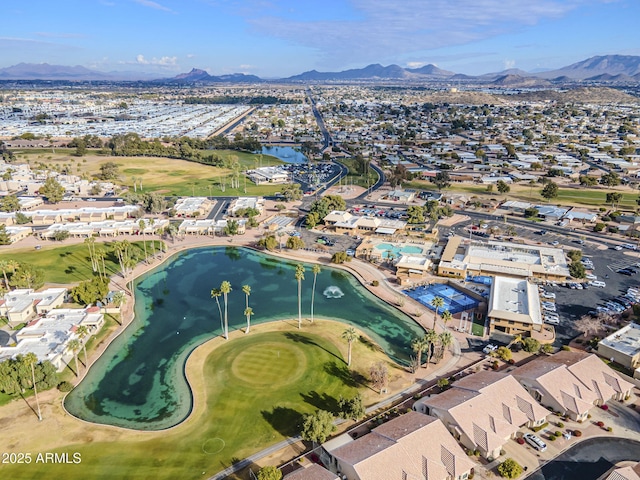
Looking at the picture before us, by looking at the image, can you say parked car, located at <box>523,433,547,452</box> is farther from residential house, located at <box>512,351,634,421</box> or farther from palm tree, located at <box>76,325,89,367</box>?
palm tree, located at <box>76,325,89,367</box>

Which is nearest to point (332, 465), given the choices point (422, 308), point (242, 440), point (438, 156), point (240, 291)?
point (242, 440)

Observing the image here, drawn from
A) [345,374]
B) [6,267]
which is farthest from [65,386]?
[345,374]

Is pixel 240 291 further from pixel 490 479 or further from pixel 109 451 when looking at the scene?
pixel 490 479

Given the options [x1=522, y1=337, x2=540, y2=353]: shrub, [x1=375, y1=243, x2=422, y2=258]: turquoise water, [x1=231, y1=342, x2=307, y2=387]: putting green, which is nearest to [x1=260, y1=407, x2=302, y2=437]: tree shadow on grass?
[x1=231, y1=342, x2=307, y2=387]: putting green

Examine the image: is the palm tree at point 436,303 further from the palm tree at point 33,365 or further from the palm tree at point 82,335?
the palm tree at point 33,365

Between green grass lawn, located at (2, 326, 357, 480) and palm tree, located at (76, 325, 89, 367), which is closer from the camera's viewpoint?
green grass lawn, located at (2, 326, 357, 480)

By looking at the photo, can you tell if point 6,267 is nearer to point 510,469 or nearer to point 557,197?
point 510,469
